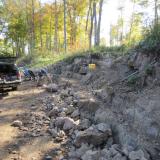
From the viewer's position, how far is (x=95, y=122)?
8.34m

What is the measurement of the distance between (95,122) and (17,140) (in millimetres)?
2099

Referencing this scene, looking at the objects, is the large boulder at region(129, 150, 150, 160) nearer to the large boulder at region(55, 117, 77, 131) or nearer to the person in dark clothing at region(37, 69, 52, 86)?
the large boulder at region(55, 117, 77, 131)

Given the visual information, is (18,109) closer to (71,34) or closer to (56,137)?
(56,137)

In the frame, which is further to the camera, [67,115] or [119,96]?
[67,115]

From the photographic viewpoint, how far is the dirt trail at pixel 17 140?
24.2 ft

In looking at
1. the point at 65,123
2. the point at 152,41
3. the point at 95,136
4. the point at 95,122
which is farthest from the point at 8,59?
the point at 95,136

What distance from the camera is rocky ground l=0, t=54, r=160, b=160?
6.75m

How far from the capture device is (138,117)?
7.35 metres

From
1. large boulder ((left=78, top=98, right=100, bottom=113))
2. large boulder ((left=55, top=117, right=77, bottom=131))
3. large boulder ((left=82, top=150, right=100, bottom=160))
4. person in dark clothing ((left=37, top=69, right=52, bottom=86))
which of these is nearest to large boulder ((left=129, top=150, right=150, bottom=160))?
large boulder ((left=82, top=150, right=100, bottom=160))

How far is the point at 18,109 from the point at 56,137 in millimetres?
3388

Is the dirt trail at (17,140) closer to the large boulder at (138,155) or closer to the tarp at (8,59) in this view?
the large boulder at (138,155)

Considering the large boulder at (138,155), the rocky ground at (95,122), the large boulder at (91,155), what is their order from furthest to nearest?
the rocky ground at (95,122) → the large boulder at (91,155) → the large boulder at (138,155)

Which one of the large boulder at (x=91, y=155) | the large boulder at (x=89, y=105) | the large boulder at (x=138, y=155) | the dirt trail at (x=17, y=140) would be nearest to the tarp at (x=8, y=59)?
the dirt trail at (x=17, y=140)

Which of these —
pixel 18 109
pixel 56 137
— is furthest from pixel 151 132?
pixel 18 109
